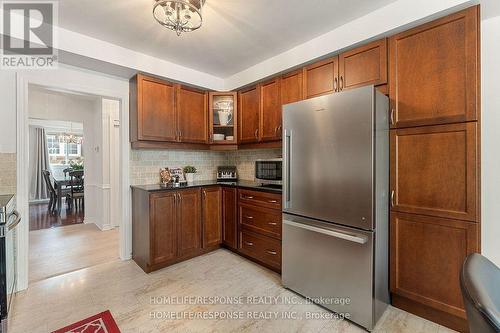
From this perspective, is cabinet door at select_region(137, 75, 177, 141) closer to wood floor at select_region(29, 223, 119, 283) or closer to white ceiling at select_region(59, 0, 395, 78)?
white ceiling at select_region(59, 0, 395, 78)

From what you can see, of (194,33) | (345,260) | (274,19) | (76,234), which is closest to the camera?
(345,260)

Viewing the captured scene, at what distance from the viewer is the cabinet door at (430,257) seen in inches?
66.3

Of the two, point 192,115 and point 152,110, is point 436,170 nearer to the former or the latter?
point 192,115

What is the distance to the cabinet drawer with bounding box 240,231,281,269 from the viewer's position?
8.59ft

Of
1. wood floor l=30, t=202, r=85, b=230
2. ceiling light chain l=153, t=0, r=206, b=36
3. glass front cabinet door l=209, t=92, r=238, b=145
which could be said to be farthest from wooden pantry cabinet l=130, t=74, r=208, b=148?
wood floor l=30, t=202, r=85, b=230

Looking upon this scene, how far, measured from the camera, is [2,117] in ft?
7.25

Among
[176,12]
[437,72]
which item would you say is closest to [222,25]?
[176,12]

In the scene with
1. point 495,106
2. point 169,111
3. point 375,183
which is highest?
point 169,111

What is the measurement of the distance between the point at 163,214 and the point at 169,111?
4.35ft

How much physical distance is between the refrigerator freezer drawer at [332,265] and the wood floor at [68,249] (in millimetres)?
2400

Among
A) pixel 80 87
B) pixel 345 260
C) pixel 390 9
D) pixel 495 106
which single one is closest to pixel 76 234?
pixel 80 87

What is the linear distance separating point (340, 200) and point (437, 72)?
122cm

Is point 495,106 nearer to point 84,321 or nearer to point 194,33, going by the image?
point 194,33

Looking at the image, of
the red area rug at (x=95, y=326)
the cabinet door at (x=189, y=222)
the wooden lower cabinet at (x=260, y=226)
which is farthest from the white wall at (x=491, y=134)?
the red area rug at (x=95, y=326)
